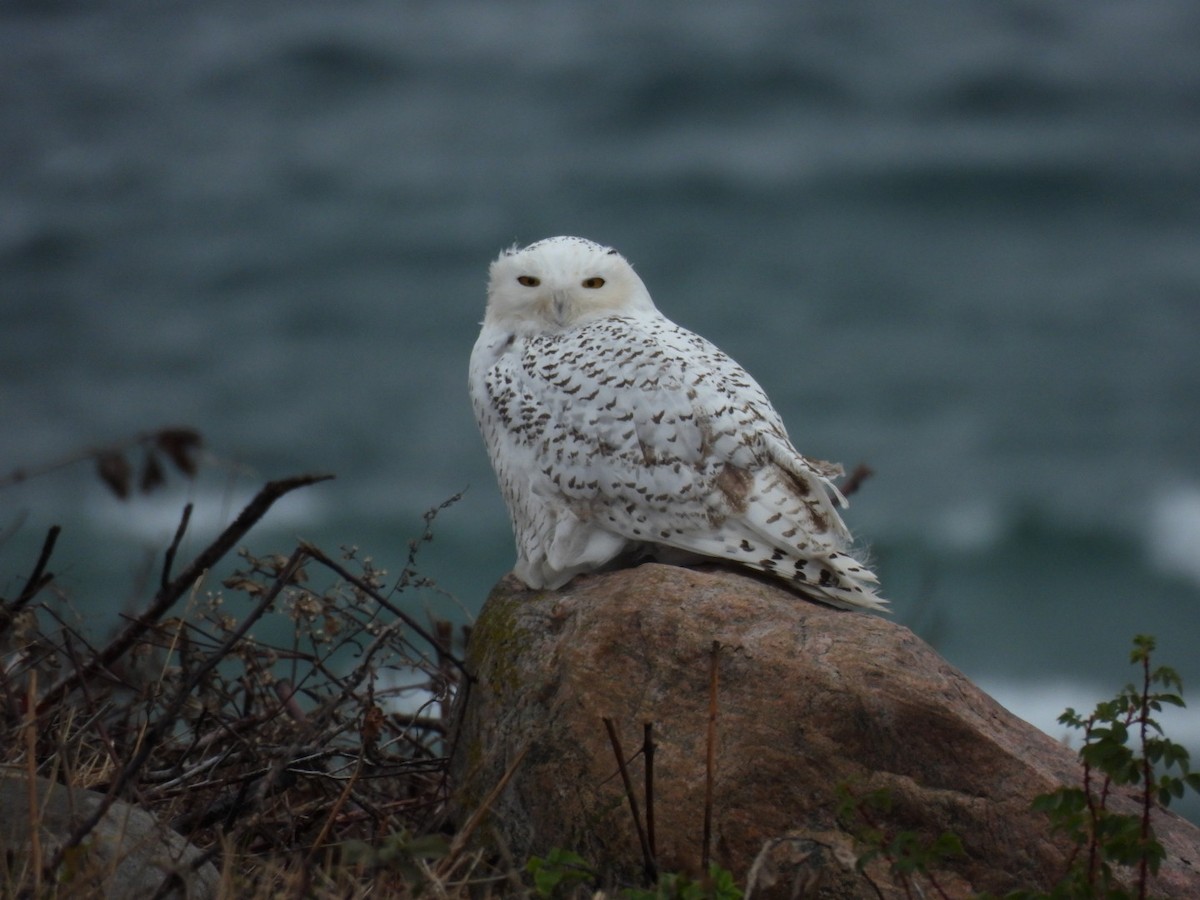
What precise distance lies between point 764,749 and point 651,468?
31.0 inches

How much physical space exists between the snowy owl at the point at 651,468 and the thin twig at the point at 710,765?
50cm

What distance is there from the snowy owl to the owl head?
147 mm

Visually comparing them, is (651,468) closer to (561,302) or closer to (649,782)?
(561,302)

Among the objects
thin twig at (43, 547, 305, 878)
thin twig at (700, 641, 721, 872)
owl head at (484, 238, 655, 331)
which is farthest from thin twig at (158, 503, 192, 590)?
owl head at (484, 238, 655, 331)

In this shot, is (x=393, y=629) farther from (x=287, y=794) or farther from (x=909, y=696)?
(x=909, y=696)

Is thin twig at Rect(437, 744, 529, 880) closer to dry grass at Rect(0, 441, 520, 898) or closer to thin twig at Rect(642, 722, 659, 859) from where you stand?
dry grass at Rect(0, 441, 520, 898)

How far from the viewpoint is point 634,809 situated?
284cm

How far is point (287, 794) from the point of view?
12.0 feet

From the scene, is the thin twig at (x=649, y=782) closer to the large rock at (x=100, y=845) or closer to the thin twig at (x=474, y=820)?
the thin twig at (x=474, y=820)

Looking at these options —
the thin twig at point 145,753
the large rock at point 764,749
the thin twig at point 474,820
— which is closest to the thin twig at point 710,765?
the large rock at point 764,749

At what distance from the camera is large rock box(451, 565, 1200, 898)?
9.61ft

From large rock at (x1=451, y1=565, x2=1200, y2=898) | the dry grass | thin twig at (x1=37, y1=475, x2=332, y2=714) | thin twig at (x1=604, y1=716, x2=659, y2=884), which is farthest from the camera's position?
the dry grass

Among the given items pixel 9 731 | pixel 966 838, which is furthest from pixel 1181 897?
pixel 9 731

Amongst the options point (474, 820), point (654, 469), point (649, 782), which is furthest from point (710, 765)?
point (654, 469)
